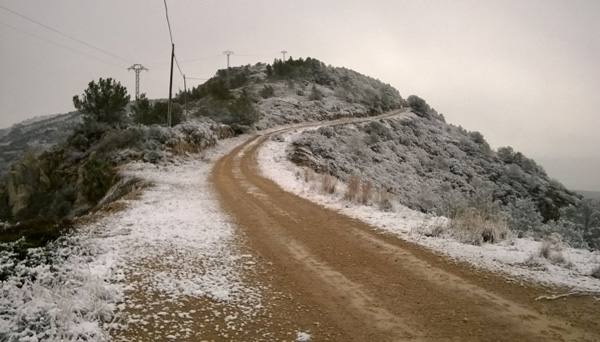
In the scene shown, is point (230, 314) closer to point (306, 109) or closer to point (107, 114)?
point (107, 114)

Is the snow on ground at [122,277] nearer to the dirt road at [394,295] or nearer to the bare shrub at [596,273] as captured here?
the dirt road at [394,295]

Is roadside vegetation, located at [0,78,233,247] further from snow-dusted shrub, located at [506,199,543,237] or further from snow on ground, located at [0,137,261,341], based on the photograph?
snow-dusted shrub, located at [506,199,543,237]

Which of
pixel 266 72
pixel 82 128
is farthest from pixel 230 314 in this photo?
pixel 266 72

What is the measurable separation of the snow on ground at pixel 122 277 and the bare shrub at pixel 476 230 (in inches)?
191

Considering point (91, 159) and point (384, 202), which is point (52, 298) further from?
point (91, 159)

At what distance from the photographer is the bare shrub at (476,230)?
29.0 ft

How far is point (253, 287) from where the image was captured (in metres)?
6.38

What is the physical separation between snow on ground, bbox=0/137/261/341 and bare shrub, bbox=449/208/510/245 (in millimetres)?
4846

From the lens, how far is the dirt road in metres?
5.03

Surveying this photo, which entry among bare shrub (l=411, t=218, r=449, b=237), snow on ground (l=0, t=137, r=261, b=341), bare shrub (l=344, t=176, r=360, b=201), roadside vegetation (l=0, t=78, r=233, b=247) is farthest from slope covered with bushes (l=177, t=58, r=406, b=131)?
bare shrub (l=411, t=218, r=449, b=237)

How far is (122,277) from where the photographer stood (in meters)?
6.46

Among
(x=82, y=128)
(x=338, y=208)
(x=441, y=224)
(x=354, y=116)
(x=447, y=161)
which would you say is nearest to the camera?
(x=441, y=224)

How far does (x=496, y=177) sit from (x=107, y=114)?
41.2 m

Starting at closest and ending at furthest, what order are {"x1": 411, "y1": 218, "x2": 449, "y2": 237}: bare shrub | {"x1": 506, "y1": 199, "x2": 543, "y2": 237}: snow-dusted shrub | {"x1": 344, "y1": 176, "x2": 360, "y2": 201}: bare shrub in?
1. {"x1": 411, "y1": 218, "x2": 449, "y2": 237}: bare shrub
2. {"x1": 344, "y1": 176, "x2": 360, "y2": 201}: bare shrub
3. {"x1": 506, "y1": 199, "x2": 543, "y2": 237}: snow-dusted shrub
